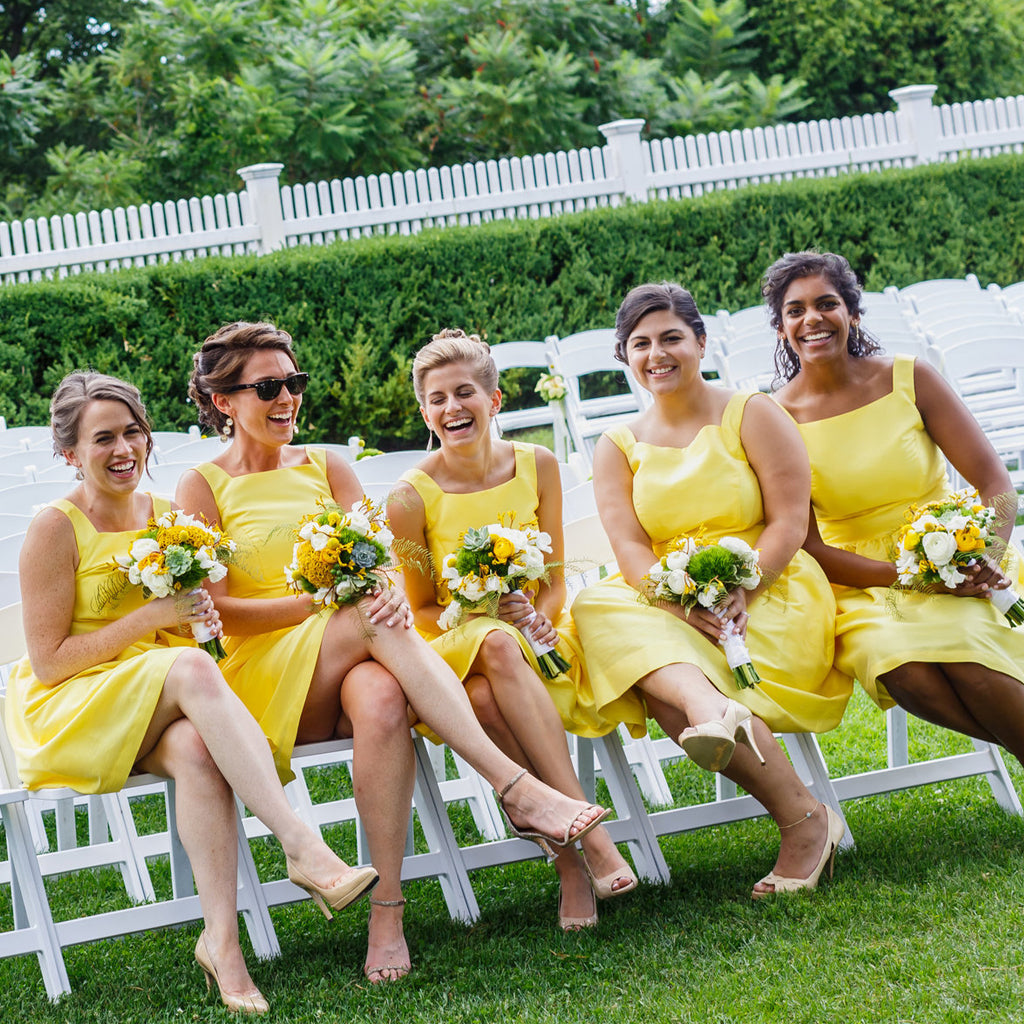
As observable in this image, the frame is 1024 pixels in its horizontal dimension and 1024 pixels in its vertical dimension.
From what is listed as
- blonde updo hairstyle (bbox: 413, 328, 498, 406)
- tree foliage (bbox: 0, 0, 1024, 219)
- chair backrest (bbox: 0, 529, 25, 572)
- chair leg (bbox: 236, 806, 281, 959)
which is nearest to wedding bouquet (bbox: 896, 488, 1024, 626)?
blonde updo hairstyle (bbox: 413, 328, 498, 406)

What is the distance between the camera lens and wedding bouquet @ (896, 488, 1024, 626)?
4.04 meters

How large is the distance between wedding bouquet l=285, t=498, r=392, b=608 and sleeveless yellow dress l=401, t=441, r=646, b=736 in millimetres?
312

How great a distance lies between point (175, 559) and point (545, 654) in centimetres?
114

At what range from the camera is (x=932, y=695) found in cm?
405

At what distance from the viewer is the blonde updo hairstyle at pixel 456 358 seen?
4.37m

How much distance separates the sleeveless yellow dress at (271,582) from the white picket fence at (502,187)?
8.26 meters

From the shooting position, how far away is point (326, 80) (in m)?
19.3

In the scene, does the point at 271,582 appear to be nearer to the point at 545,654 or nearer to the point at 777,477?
the point at 545,654

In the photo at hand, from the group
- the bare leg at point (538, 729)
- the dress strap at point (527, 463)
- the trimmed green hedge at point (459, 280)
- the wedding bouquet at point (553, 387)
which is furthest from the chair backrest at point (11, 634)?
the trimmed green hedge at point (459, 280)

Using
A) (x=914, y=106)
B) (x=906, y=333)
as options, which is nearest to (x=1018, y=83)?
(x=914, y=106)

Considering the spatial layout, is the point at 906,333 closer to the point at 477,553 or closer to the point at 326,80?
the point at 477,553

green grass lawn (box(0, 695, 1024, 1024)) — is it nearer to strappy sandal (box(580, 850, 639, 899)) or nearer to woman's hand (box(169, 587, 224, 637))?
strappy sandal (box(580, 850, 639, 899))

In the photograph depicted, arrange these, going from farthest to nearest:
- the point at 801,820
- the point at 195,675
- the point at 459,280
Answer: the point at 459,280 < the point at 801,820 < the point at 195,675

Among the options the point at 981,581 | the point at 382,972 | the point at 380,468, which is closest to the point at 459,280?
the point at 380,468
